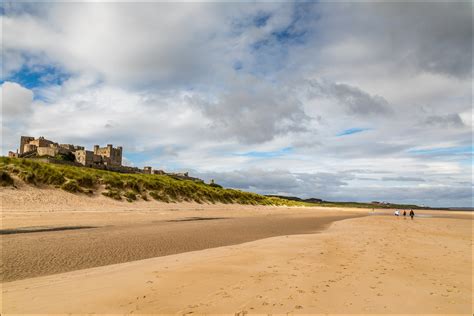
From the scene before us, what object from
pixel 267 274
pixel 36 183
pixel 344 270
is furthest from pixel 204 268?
pixel 36 183

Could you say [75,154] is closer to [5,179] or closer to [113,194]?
[113,194]

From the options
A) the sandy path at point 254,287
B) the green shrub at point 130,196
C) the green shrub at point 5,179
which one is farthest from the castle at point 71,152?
the sandy path at point 254,287

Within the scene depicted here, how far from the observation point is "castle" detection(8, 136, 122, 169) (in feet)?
252

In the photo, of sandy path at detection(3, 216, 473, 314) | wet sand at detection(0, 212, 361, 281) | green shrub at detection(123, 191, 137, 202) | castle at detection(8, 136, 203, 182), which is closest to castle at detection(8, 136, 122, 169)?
castle at detection(8, 136, 203, 182)

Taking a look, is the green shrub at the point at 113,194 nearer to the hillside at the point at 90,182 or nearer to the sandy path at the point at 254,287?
the hillside at the point at 90,182

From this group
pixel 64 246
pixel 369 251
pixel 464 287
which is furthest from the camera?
pixel 369 251

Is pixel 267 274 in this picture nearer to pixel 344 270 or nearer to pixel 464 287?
pixel 344 270

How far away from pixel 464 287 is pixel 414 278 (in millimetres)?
1031

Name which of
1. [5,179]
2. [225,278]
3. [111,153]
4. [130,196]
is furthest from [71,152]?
[225,278]

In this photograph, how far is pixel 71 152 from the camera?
3221 inches

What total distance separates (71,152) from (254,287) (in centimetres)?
8835

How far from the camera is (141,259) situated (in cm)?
955

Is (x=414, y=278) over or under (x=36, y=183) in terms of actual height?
under

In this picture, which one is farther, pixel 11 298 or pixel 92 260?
pixel 92 260
